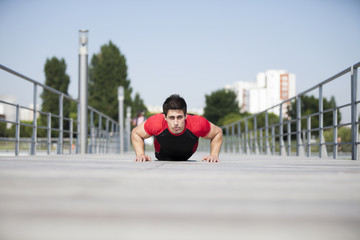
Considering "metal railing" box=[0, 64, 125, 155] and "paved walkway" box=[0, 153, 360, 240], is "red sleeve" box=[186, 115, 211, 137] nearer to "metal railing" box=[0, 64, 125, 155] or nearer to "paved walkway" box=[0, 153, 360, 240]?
"metal railing" box=[0, 64, 125, 155]

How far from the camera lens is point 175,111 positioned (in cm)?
294

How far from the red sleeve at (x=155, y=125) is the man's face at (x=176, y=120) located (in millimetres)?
93

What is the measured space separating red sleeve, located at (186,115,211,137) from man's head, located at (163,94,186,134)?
0.34ft

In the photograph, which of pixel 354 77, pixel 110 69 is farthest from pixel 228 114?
pixel 354 77

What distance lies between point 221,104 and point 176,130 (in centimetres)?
5376

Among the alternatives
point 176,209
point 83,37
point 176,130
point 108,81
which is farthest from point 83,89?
point 108,81

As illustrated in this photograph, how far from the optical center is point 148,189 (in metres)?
0.93

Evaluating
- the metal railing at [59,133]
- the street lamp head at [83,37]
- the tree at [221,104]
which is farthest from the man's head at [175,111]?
the tree at [221,104]

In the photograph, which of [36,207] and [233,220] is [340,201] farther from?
[36,207]

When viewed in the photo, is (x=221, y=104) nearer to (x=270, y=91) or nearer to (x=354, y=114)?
(x=270, y=91)

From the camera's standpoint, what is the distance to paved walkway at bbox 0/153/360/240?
0.64 m

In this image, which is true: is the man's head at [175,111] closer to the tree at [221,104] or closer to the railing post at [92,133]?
the railing post at [92,133]

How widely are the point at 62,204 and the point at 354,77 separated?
3570 mm

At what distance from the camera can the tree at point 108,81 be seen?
39.0 meters
